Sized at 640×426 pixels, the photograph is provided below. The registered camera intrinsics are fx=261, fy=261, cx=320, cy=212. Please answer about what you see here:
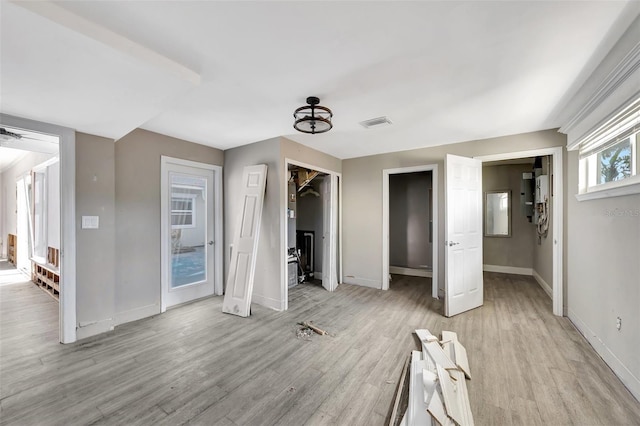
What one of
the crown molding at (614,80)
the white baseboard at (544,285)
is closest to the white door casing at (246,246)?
the crown molding at (614,80)

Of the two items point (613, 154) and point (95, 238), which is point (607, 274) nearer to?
point (613, 154)

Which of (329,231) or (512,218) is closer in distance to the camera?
(329,231)

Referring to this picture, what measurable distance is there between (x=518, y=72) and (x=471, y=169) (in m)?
1.87

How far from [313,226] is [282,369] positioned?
10.9 ft

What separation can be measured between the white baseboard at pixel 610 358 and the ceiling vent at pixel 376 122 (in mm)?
2953

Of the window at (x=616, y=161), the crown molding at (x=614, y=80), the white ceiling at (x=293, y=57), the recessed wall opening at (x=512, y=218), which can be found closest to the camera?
the white ceiling at (x=293, y=57)

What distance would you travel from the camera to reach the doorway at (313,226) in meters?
4.67

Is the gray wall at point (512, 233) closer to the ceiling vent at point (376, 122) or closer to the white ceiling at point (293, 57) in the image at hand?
the white ceiling at point (293, 57)

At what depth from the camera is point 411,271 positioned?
564 centimetres

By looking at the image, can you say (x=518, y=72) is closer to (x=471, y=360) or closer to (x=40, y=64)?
(x=471, y=360)

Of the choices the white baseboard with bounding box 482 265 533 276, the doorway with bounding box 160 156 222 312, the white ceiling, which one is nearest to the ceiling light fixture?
the white ceiling

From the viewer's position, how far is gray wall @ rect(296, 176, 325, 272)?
5293mm

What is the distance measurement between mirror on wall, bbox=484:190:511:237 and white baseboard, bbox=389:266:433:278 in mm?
1748

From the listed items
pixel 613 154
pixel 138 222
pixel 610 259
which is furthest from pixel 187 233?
pixel 613 154
